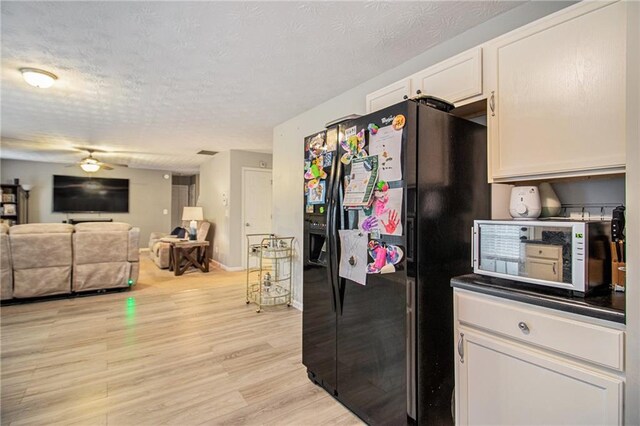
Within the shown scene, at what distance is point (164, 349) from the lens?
2.66 m

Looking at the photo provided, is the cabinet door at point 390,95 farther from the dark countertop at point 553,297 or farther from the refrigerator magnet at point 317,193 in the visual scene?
the dark countertop at point 553,297

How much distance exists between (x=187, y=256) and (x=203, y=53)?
4.42 m

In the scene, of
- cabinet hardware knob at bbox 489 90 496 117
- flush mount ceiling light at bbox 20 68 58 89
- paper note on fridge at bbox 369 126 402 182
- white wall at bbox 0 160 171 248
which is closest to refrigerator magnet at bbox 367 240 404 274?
paper note on fridge at bbox 369 126 402 182

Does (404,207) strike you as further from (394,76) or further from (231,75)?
(231,75)

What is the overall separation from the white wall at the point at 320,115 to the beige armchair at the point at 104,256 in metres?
2.20

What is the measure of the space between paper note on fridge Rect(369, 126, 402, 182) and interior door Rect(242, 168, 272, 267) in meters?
4.80

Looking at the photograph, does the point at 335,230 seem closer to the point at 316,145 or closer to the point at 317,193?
the point at 317,193

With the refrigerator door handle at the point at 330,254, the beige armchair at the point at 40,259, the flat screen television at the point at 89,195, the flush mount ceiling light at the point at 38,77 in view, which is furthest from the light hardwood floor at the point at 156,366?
the flat screen television at the point at 89,195

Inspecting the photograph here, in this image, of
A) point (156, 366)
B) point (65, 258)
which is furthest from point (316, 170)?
point (65, 258)

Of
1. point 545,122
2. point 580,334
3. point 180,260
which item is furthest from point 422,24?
point 180,260

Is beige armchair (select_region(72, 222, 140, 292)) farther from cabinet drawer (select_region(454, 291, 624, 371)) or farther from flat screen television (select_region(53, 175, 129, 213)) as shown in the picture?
cabinet drawer (select_region(454, 291, 624, 371))

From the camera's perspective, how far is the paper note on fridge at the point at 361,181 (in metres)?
1.62

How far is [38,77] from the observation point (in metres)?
2.59

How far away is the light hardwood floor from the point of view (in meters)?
1.83
